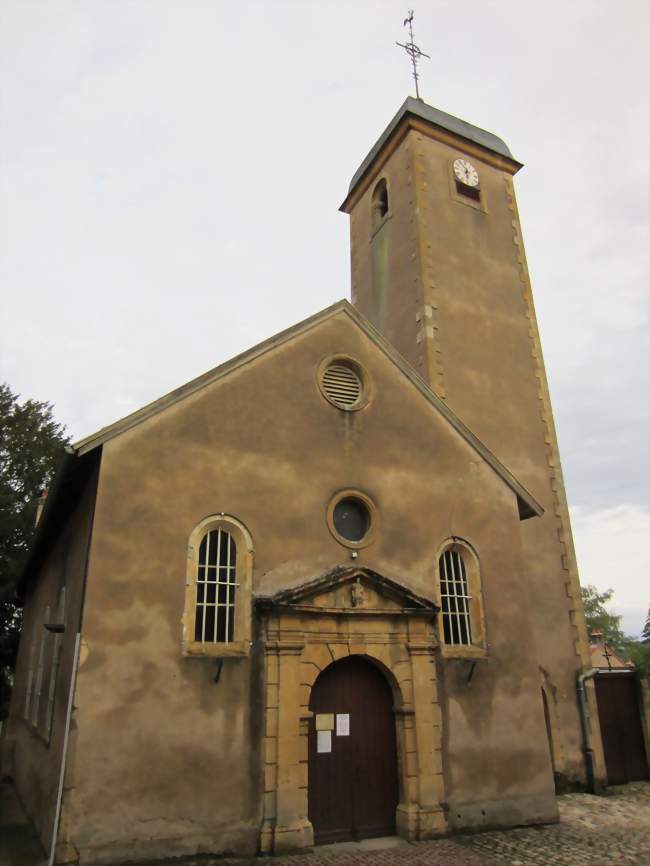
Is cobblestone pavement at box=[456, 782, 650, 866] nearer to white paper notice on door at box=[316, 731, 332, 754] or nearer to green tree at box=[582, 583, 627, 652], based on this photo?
white paper notice on door at box=[316, 731, 332, 754]

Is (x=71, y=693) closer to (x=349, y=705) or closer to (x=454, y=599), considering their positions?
(x=349, y=705)

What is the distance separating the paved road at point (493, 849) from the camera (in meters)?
8.40

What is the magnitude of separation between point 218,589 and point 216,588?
0.12ft

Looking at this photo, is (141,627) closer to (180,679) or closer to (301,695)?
(180,679)

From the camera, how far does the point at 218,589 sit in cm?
955

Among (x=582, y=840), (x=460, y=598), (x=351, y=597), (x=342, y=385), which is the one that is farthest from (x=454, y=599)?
(x=342, y=385)

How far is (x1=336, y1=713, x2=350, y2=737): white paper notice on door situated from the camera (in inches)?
389

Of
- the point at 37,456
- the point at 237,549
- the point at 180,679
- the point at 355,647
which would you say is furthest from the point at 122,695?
the point at 37,456

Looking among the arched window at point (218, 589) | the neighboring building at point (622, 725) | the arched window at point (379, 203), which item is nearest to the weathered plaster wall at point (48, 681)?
the arched window at point (218, 589)

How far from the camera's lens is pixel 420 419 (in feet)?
39.6

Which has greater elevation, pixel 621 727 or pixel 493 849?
pixel 621 727

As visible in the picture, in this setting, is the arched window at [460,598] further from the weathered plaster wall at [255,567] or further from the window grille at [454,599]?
the weathered plaster wall at [255,567]

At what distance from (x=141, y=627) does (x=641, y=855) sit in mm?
7566

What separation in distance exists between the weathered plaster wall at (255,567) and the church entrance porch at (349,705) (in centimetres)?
30
